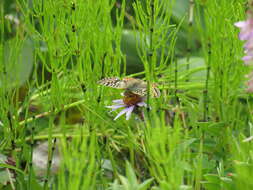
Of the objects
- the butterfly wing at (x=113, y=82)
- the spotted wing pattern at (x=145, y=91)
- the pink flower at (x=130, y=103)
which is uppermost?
the butterfly wing at (x=113, y=82)

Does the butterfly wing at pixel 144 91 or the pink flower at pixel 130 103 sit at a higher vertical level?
the butterfly wing at pixel 144 91

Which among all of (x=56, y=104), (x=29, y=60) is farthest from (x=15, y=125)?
(x=29, y=60)

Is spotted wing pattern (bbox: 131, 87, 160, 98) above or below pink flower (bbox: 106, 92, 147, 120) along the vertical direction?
above

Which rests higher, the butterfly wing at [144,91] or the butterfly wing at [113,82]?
the butterfly wing at [113,82]

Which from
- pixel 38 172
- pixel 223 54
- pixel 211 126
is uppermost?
pixel 223 54

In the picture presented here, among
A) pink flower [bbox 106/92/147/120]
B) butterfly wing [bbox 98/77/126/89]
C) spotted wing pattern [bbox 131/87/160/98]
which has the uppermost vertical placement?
butterfly wing [bbox 98/77/126/89]

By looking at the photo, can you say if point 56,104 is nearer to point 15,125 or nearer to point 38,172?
point 15,125

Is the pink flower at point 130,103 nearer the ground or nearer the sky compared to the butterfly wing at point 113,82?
nearer the ground

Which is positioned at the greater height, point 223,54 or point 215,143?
point 223,54
